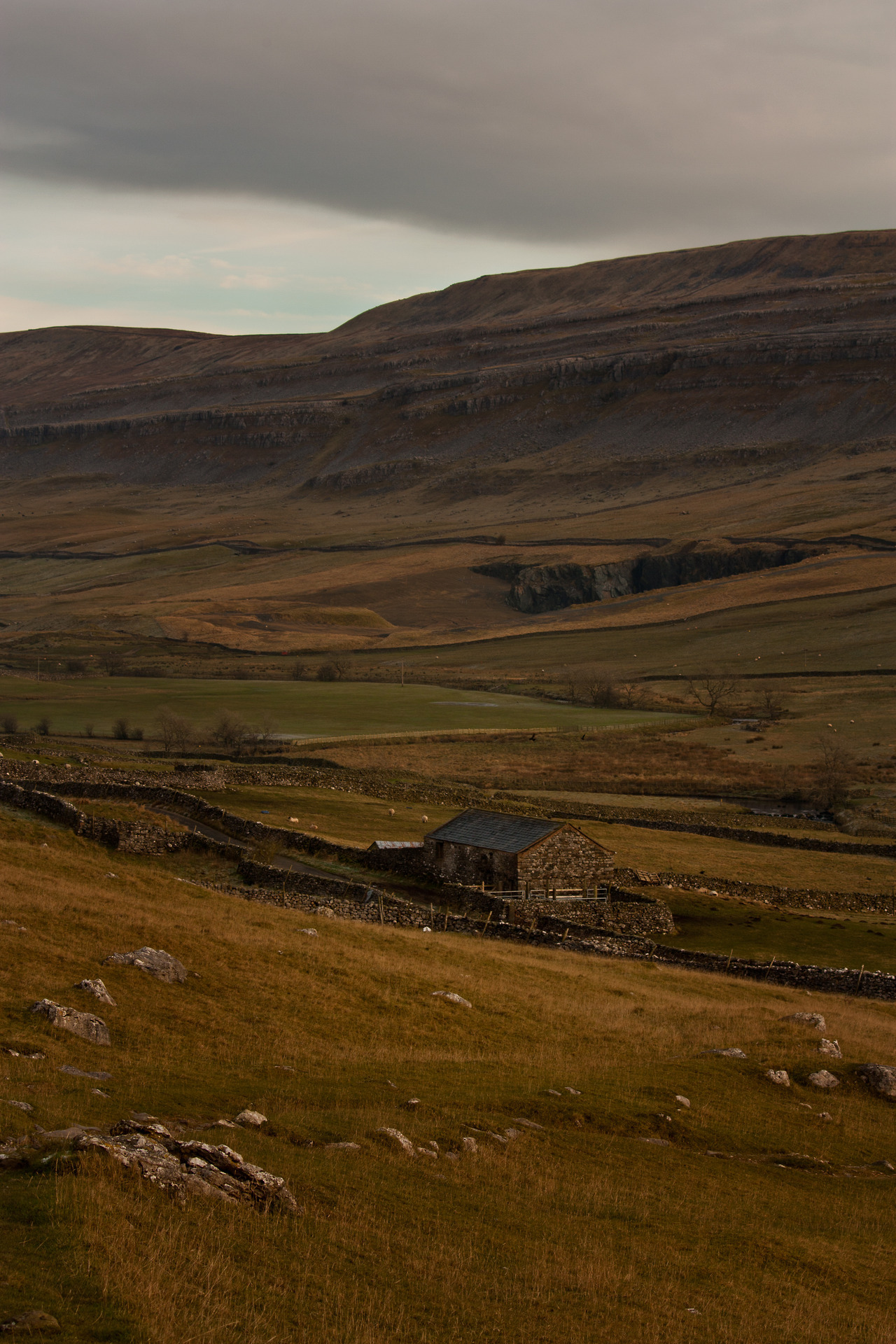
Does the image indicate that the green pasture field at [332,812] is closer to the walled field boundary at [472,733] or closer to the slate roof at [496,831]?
the slate roof at [496,831]

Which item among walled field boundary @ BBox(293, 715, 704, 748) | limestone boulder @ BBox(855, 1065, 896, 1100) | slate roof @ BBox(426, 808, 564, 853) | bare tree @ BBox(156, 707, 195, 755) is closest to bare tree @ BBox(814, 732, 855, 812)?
walled field boundary @ BBox(293, 715, 704, 748)

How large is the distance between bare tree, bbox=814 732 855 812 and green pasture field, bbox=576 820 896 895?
25.1 m

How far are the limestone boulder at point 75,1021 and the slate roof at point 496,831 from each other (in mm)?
23742

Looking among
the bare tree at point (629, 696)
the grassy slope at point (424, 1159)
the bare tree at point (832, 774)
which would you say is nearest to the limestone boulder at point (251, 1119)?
the grassy slope at point (424, 1159)

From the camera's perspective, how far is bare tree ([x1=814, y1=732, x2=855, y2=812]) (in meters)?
86.2

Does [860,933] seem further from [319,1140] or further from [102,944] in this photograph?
[319,1140]

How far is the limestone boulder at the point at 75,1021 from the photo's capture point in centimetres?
1563

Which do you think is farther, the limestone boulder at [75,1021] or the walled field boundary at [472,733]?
the walled field boundary at [472,733]

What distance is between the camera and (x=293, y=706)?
4919 inches

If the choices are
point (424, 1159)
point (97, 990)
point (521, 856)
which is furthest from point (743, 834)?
point (424, 1159)

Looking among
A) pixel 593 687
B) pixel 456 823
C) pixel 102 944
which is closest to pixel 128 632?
pixel 593 687

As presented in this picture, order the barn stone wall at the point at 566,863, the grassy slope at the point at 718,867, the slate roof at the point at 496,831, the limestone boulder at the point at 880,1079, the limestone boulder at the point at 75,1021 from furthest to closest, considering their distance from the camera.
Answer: the slate roof at the point at 496,831 → the barn stone wall at the point at 566,863 → the grassy slope at the point at 718,867 → the limestone boulder at the point at 880,1079 → the limestone boulder at the point at 75,1021

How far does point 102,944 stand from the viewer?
20.4 meters

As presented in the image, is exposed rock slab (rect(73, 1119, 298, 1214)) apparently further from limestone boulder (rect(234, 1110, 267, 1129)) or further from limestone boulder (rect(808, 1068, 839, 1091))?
limestone boulder (rect(808, 1068, 839, 1091))
